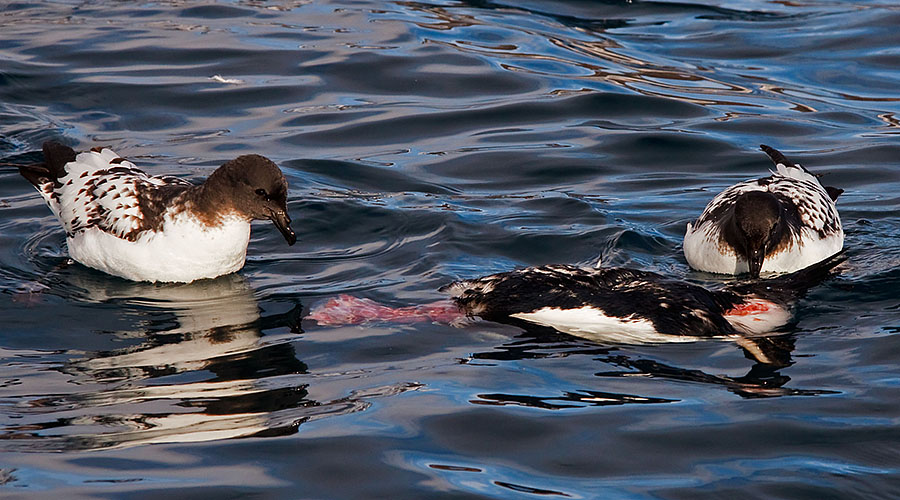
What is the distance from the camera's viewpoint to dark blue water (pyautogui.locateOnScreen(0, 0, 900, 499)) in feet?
19.8

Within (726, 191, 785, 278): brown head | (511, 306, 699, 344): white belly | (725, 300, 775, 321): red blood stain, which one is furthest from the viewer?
(726, 191, 785, 278): brown head

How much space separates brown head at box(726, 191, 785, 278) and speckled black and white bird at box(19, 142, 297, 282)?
3.55m

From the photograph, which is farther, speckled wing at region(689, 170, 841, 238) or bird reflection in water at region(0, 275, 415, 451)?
speckled wing at region(689, 170, 841, 238)

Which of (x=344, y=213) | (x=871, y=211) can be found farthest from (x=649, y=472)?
(x=871, y=211)

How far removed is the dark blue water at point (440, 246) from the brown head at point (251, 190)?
0.60m

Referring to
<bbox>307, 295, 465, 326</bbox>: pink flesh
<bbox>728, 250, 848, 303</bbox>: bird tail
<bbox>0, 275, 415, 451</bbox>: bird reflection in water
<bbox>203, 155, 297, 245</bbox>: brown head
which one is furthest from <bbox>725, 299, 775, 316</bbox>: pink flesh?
<bbox>203, 155, 297, 245</bbox>: brown head

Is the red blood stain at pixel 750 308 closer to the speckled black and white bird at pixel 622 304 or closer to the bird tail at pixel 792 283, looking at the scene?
the speckled black and white bird at pixel 622 304

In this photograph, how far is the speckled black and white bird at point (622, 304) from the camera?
7.70 metres

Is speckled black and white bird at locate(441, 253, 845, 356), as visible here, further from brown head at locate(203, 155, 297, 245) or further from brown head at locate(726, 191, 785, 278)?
brown head at locate(203, 155, 297, 245)

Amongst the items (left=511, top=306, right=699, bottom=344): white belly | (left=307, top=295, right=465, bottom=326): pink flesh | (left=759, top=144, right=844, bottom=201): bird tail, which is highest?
(left=759, top=144, right=844, bottom=201): bird tail

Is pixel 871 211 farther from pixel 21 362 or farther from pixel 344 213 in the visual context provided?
pixel 21 362

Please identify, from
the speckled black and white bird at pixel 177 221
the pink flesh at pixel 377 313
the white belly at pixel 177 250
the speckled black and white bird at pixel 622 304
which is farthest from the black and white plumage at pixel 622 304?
the white belly at pixel 177 250

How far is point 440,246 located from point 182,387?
351 cm

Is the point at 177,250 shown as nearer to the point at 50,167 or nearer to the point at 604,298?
the point at 50,167
